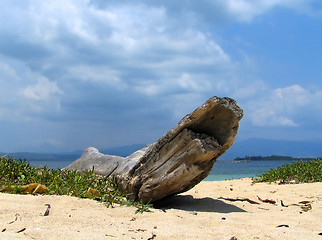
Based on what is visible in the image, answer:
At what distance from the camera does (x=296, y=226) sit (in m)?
4.50

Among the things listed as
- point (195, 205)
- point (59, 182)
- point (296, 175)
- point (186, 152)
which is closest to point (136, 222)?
point (186, 152)

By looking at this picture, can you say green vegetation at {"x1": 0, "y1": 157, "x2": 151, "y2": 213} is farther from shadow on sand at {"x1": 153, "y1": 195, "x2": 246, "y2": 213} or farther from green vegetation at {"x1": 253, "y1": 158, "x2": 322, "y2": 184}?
green vegetation at {"x1": 253, "y1": 158, "x2": 322, "y2": 184}

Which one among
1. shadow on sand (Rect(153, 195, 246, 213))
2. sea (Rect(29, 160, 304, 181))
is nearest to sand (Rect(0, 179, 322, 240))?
shadow on sand (Rect(153, 195, 246, 213))

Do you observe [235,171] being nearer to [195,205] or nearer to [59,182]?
[195,205]

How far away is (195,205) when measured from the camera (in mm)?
6027

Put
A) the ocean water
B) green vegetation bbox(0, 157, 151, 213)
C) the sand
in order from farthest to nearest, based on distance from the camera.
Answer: the ocean water
green vegetation bbox(0, 157, 151, 213)
the sand

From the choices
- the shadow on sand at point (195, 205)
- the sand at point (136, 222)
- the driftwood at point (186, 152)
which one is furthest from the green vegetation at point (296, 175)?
the driftwood at point (186, 152)

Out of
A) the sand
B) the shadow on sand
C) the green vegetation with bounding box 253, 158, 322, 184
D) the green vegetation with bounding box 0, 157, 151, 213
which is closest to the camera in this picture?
the sand

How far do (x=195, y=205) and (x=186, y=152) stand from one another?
4.21 ft

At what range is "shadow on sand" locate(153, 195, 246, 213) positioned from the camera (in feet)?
18.7

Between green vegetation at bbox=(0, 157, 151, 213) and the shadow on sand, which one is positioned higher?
green vegetation at bbox=(0, 157, 151, 213)

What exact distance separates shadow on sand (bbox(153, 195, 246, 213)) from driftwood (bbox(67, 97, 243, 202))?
1.35ft

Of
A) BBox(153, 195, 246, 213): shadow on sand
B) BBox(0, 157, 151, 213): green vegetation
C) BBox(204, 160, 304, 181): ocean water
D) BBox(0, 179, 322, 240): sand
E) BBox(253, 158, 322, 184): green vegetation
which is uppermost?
BBox(204, 160, 304, 181): ocean water

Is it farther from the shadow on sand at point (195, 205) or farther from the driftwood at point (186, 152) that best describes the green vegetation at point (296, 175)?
the driftwood at point (186, 152)
